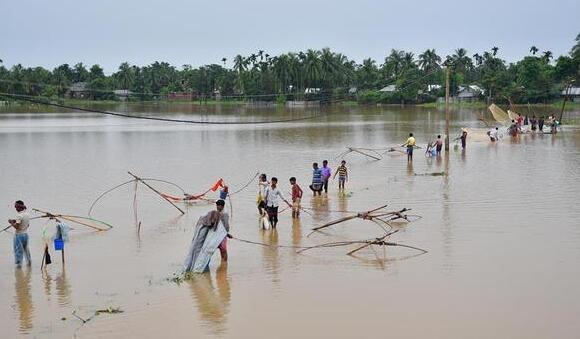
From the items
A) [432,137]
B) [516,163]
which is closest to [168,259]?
[516,163]

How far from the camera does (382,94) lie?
97.3 meters

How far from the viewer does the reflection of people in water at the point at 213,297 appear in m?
9.44

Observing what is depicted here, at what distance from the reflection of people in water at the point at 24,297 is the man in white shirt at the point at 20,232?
249mm

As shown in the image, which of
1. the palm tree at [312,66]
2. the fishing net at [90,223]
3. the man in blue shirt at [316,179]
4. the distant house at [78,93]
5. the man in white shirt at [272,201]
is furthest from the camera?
the distant house at [78,93]

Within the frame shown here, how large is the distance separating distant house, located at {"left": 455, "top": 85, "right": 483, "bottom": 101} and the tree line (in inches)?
48.3

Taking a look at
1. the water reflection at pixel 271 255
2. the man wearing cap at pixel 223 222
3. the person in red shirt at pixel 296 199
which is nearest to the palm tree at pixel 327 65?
the person in red shirt at pixel 296 199

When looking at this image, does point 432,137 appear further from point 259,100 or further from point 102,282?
point 259,100

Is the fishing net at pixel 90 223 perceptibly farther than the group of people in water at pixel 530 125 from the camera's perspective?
No

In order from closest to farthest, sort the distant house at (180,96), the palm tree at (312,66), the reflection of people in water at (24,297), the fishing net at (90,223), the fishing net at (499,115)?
the reflection of people in water at (24,297), the fishing net at (90,223), the fishing net at (499,115), the palm tree at (312,66), the distant house at (180,96)

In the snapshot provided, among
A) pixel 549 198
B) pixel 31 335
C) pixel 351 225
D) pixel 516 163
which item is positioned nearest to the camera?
pixel 31 335

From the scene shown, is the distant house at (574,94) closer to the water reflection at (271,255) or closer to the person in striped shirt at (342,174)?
the person in striped shirt at (342,174)

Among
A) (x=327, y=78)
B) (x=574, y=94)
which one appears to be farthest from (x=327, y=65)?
(x=574, y=94)

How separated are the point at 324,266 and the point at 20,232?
5.12 meters

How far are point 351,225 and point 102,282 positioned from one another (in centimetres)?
599
